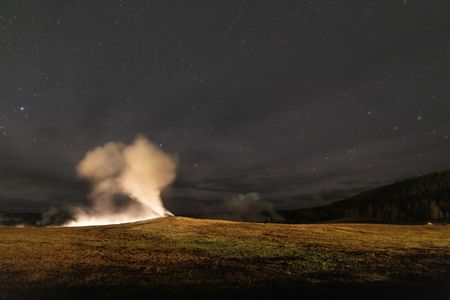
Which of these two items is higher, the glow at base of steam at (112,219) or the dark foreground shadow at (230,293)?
the glow at base of steam at (112,219)

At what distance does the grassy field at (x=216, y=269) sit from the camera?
1633cm

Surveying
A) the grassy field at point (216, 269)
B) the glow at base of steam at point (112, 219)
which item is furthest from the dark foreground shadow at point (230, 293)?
Answer: the glow at base of steam at point (112, 219)

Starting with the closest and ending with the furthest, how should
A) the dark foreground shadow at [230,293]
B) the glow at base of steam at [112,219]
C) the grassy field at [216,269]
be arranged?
the dark foreground shadow at [230,293], the grassy field at [216,269], the glow at base of steam at [112,219]

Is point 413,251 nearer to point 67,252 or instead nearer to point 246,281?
point 246,281

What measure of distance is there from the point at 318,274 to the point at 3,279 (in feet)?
58.9

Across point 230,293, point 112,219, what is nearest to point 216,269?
point 230,293

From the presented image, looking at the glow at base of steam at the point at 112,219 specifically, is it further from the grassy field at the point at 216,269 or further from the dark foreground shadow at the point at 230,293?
the dark foreground shadow at the point at 230,293

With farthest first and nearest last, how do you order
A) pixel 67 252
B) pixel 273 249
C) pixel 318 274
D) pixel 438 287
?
1. pixel 273 249
2. pixel 67 252
3. pixel 318 274
4. pixel 438 287

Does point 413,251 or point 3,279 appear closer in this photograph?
point 3,279

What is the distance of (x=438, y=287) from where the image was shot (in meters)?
17.8

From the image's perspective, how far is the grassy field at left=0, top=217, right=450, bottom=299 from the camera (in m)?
16.3

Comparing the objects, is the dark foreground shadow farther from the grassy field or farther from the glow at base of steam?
the glow at base of steam

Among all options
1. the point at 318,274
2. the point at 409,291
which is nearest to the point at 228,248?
the point at 318,274

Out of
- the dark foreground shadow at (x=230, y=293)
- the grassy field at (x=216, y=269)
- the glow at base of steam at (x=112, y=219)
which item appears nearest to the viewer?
the dark foreground shadow at (x=230, y=293)
